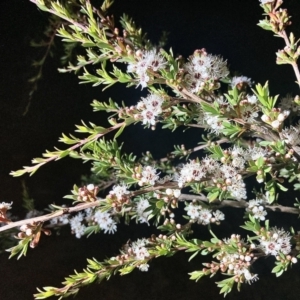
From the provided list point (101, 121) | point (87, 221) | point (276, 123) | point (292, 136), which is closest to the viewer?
point (276, 123)

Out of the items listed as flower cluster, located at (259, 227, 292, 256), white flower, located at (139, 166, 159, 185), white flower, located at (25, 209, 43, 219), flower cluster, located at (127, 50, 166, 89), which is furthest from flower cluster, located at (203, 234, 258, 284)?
white flower, located at (25, 209, 43, 219)

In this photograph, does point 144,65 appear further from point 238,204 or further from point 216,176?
point 238,204

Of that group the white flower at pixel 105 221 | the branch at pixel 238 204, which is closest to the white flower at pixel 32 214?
the white flower at pixel 105 221

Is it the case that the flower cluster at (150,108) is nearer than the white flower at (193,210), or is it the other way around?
the flower cluster at (150,108)

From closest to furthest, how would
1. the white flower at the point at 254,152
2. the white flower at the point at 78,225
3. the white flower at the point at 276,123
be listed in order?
the white flower at the point at 276,123
the white flower at the point at 254,152
the white flower at the point at 78,225

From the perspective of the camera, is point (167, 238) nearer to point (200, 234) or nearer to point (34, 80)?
point (200, 234)

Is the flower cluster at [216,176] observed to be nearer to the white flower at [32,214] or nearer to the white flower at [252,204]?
the white flower at [252,204]

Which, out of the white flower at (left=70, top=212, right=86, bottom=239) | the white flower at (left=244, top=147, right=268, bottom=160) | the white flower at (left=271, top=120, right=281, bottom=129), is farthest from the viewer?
the white flower at (left=70, top=212, right=86, bottom=239)

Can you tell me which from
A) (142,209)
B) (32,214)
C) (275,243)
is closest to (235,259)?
(275,243)

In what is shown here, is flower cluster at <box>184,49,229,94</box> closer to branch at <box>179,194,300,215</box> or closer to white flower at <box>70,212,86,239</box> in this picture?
branch at <box>179,194,300,215</box>
